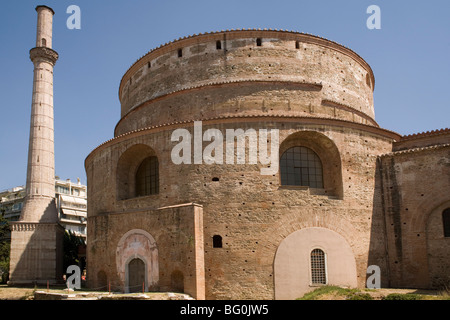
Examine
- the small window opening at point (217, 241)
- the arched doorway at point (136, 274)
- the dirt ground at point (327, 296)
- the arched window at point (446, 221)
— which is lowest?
the dirt ground at point (327, 296)

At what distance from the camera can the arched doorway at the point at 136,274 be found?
17.9 m

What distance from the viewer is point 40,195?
25922mm

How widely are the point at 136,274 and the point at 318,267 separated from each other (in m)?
6.98

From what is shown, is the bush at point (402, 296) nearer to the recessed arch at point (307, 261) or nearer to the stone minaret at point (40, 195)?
the recessed arch at point (307, 261)

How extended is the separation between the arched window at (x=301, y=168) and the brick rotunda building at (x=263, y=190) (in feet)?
0.15

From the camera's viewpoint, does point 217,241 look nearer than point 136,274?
Yes

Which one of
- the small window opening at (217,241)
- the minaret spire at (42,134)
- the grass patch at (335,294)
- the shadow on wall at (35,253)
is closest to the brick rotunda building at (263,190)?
the small window opening at (217,241)

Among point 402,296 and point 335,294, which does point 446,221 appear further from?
point 335,294

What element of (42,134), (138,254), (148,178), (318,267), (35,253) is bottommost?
(318,267)

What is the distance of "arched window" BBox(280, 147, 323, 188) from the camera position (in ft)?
60.2

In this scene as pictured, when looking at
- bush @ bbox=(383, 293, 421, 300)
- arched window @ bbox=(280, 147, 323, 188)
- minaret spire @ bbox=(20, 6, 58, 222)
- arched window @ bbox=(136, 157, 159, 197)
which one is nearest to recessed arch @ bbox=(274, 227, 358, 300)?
arched window @ bbox=(280, 147, 323, 188)

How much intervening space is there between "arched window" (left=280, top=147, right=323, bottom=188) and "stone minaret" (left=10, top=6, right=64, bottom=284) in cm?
1389

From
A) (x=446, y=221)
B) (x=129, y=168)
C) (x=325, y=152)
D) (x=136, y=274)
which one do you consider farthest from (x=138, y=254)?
(x=446, y=221)
